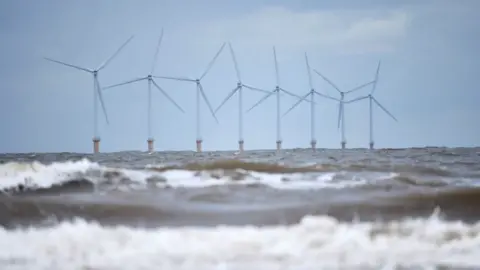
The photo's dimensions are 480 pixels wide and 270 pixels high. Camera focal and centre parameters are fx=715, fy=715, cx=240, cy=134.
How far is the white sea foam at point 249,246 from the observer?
5648 millimetres

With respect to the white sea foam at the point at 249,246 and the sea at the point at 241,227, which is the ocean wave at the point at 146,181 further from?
the white sea foam at the point at 249,246

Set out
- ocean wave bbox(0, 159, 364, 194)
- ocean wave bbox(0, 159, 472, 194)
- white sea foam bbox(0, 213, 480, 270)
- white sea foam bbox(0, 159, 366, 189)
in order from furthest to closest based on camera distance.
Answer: white sea foam bbox(0, 159, 366, 189) → ocean wave bbox(0, 159, 364, 194) → ocean wave bbox(0, 159, 472, 194) → white sea foam bbox(0, 213, 480, 270)

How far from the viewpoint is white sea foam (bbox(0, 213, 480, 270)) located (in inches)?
222

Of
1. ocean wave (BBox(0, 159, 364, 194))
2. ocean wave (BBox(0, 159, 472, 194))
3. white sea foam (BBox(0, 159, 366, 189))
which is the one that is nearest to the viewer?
ocean wave (BBox(0, 159, 472, 194))

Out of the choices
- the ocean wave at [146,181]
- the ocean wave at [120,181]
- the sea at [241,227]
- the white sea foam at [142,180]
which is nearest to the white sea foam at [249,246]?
the sea at [241,227]

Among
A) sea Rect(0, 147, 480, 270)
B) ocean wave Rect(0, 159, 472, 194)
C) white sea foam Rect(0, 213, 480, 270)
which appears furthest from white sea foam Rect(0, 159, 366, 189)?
white sea foam Rect(0, 213, 480, 270)

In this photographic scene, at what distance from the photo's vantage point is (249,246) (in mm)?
6324

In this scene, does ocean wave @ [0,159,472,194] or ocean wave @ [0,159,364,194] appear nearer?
ocean wave @ [0,159,472,194]

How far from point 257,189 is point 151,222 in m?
4.56

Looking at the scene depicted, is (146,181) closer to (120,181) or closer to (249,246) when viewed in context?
(120,181)

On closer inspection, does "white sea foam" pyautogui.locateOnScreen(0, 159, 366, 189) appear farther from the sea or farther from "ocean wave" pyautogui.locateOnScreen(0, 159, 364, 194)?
the sea

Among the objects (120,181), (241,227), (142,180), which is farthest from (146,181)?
(241,227)

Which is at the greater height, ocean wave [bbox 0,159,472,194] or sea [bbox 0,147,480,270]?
ocean wave [bbox 0,159,472,194]

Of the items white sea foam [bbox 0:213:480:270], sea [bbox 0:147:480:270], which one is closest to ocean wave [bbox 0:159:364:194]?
sea [bbox 0:147:480:270]
